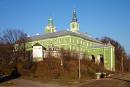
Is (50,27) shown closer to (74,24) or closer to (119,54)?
(74,24)

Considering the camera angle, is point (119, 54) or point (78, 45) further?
point (119, 54)

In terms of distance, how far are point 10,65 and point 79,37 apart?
125ft

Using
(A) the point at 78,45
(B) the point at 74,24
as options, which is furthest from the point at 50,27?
(A) the point at 78,45

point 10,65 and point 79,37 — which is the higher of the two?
point 79,37

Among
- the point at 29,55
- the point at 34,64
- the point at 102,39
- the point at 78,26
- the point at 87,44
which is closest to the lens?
the point at 34,64

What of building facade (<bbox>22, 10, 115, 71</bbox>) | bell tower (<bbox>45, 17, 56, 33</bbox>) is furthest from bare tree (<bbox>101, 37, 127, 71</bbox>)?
bell tower (<bbox>45, 17, 56, 33</bbox>)

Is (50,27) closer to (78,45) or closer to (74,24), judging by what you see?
(74,24)

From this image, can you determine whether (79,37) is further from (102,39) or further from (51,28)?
(102,39)

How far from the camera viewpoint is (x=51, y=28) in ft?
381

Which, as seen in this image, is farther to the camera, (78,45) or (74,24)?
(74,24)

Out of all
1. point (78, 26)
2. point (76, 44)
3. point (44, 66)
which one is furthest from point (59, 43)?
point (44, 66)

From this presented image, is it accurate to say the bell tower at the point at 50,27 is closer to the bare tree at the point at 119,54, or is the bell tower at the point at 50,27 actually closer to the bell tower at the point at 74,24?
the bell tower at the point at 74,24

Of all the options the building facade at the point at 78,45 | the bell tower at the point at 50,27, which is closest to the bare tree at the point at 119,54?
the building facade at the point at 78,45

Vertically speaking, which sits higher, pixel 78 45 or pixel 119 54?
pixel 78 45
